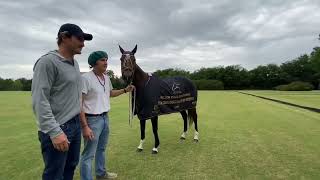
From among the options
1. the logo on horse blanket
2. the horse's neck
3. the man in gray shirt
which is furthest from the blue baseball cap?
the logo on horse blanket

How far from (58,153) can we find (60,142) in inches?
8.7

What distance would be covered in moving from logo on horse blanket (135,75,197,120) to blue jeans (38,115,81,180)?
343cm

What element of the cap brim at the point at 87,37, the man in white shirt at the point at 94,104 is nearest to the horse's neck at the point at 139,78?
the man in white shirt at the point at 94,104

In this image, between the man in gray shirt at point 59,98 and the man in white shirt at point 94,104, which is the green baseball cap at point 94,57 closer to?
the man in white shirt at point 94,104

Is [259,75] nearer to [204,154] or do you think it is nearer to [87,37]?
[204,154]

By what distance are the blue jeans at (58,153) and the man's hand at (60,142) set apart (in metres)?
0.11

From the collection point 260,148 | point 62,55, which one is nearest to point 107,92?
point 62,55

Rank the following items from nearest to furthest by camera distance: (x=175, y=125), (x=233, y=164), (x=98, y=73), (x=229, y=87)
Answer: (x=98, y=73) → (x=233, y=164) → (x=175, y=125) → (x=229, y=87)

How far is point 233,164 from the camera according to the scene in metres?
5.97

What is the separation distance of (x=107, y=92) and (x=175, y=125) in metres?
6.98

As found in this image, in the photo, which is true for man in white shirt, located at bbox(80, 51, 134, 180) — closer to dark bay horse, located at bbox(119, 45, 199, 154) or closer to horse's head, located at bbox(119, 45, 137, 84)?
horse's head, located at bbox(119, 45, 137, 84)

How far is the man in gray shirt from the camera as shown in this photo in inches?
111

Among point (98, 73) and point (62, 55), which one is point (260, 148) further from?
point (62, 55)

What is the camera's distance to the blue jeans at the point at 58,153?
2.99 meters
